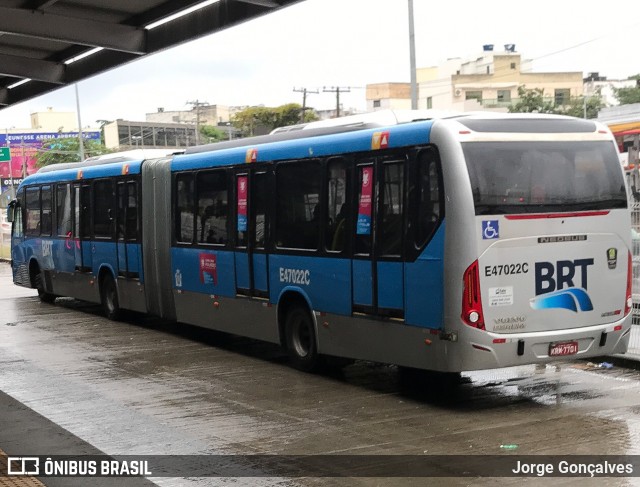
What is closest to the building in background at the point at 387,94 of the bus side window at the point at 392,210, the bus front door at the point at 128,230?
the bus front door at the point at 128,230

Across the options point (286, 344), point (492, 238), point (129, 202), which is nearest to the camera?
point (492, 238)

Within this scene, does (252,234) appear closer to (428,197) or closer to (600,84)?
(428,197)

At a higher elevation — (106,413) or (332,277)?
Answer: (332,277)

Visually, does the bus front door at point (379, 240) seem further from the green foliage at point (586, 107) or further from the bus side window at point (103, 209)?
the green foliage at point (586, 107)

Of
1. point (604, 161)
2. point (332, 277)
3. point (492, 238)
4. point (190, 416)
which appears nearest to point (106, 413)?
point (190, 416)

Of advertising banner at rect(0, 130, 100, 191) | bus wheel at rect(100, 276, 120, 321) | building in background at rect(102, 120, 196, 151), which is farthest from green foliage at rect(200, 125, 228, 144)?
bus wheel at rect(100, 276, 120, 321)

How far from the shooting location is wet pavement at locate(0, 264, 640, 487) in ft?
28.9

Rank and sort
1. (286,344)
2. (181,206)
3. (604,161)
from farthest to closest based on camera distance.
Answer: (181,206) → (286,344) → (604,161)

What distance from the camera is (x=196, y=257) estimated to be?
51.6ft

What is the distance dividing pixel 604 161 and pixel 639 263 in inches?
185

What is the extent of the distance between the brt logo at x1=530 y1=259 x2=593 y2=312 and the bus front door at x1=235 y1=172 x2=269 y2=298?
448 centimetres

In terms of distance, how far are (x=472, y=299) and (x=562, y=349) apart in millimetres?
1236

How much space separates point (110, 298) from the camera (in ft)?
65.2

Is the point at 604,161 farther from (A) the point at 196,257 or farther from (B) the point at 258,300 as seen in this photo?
(A) the point at 196,257
